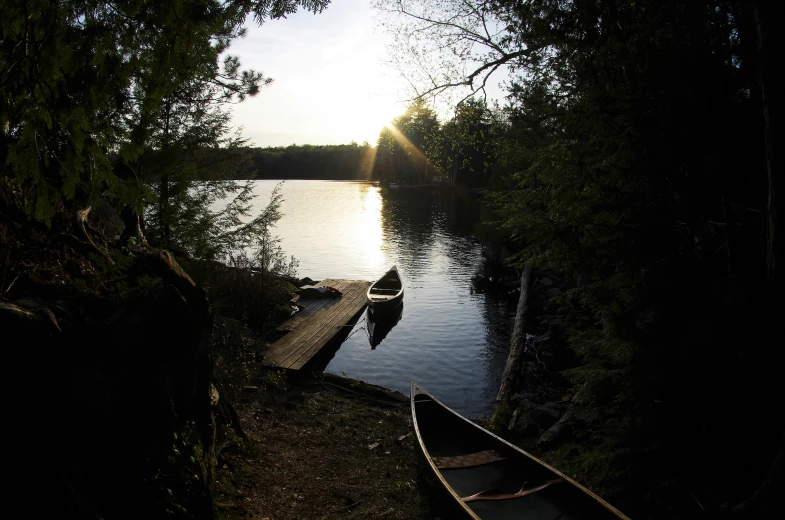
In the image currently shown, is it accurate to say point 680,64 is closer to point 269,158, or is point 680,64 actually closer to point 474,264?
point 474,264

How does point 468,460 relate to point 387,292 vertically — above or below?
above

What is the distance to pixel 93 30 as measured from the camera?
380 cm

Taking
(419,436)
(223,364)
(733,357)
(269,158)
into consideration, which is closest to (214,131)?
(223,364)

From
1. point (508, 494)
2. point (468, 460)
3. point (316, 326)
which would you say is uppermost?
point (508, 494)

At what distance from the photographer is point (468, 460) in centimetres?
751

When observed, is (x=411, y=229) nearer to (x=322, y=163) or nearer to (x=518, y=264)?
(x=518, y=264)

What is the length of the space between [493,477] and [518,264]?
3418 mm

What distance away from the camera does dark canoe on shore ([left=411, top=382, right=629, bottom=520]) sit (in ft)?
20.0

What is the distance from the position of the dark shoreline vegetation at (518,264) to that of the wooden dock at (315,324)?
9.45 feet

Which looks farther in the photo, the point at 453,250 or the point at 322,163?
the point at 322,163

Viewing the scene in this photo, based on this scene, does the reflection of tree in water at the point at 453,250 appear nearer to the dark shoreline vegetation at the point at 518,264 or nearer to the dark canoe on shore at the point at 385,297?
the dark canoe on shore at the point at 385,297

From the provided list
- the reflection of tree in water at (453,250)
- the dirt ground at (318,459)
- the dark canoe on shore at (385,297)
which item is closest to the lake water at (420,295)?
the reflection of tree in water at (453,250)

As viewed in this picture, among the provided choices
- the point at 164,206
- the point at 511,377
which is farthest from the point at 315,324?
the point at 511,377

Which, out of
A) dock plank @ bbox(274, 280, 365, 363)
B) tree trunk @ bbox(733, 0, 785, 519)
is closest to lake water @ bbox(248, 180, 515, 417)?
dock plank @ bbox(274, 280, 365, 363)
